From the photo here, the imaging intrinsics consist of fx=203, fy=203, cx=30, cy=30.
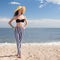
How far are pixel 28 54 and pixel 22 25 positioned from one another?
1732 mm

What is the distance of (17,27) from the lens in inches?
336

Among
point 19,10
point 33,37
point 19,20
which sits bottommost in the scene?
point 33,37

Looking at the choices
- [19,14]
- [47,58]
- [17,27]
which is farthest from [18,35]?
[47,58]

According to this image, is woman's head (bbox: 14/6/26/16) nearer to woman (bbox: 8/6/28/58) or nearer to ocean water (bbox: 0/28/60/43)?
woman (bbox: 8/6/28/58)

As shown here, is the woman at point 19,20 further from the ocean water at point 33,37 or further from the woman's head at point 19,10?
the ocean water at point 33,37

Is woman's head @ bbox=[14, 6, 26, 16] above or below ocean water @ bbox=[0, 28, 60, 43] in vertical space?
above

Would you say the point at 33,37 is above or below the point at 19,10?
below

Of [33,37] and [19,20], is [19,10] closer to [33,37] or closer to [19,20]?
[19,20]

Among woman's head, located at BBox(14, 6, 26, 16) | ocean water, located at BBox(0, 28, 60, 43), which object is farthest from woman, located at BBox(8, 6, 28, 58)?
ocean water, located at BBox(0, 28, 60, 43)

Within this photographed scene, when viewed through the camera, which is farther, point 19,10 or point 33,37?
point 33,37

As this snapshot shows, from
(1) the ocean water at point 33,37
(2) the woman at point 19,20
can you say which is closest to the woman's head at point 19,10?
(2) the woman at point 19,20

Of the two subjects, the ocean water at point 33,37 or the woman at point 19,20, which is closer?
the woman at point 19,20

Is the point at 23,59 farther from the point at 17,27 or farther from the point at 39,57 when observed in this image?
the point at 17,27

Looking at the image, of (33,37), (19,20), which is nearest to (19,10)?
(19,20)
